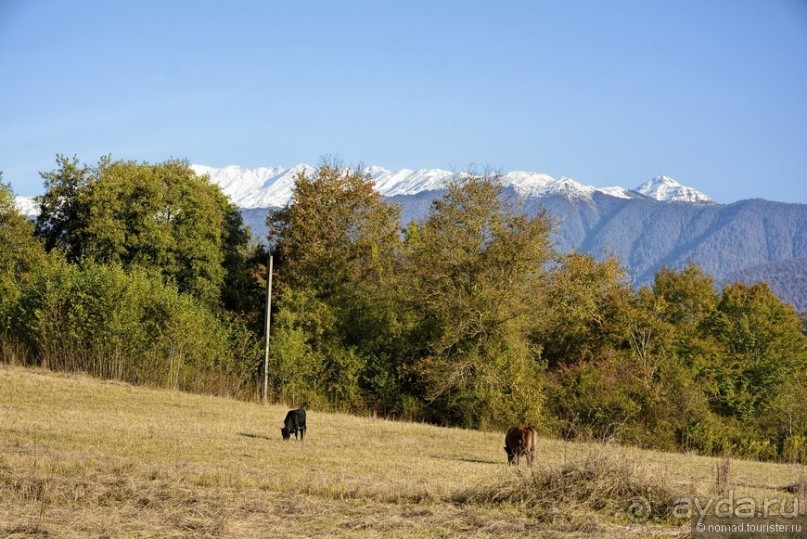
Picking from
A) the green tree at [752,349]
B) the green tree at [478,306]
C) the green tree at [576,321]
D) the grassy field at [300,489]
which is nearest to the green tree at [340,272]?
the green tree at [478,306]

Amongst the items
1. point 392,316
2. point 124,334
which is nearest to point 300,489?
point 124,334

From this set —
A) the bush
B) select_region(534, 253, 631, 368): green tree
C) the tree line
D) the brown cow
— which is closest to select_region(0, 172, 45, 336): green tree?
the tree line

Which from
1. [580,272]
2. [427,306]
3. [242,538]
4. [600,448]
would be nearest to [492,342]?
[427,306]

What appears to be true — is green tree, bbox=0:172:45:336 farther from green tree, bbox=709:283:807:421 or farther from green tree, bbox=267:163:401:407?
green tree, bbox=709:283:807:421

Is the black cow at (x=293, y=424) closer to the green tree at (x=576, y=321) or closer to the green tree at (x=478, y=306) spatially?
the green tree at (x=478, y=306)

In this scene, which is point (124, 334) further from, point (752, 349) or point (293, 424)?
point (752, 349)

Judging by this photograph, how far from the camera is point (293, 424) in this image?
2316 cm

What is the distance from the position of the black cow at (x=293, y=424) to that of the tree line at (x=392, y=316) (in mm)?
13498

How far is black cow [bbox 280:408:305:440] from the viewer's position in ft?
75.3

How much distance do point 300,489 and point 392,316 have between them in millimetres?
29919

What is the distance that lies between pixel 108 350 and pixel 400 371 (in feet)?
45.1

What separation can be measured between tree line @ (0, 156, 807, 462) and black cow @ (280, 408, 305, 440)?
1350 cm

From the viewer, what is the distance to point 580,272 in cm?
5081

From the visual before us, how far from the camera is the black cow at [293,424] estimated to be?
2294 cm
